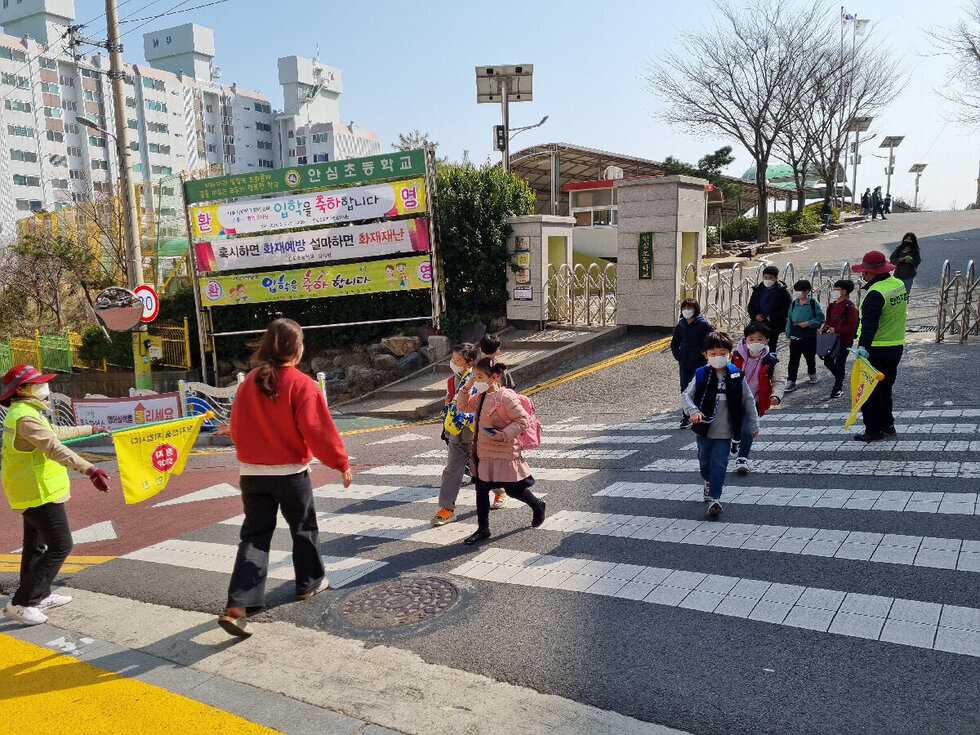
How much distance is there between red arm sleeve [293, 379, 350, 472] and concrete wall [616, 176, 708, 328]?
40.3 feet

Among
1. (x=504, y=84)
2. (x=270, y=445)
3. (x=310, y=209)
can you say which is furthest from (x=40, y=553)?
(x=504, y=84)

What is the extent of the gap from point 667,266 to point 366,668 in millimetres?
12944

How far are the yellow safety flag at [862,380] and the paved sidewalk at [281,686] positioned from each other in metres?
5.35

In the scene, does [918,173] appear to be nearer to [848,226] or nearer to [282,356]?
[848,226]

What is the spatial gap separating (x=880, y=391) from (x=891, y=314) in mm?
851

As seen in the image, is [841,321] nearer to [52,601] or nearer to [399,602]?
[399,602]

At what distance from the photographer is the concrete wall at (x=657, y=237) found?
15297mm

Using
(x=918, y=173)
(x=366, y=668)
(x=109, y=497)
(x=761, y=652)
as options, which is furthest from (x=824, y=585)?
(x=918, y=173)

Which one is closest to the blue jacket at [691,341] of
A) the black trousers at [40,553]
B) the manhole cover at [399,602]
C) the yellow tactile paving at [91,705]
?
the manhole cover at [399,602]

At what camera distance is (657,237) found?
50.9 ft

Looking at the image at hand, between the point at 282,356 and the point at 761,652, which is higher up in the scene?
the point at 282,356

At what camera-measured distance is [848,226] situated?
1535 inches

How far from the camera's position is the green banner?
16.9 m

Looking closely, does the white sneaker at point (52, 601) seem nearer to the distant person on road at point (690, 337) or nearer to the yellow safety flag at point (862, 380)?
the distant person on road at point (690, 337)
